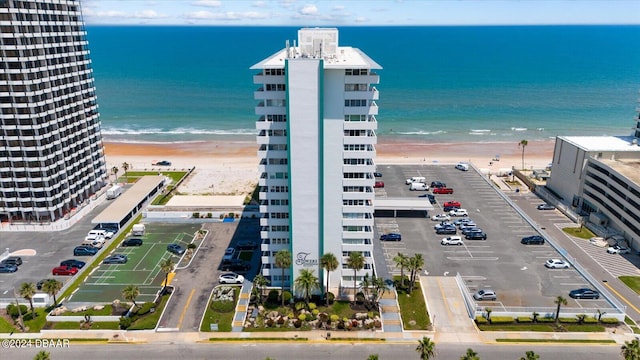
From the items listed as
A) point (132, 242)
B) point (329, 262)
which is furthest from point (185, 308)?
point (132, 242)

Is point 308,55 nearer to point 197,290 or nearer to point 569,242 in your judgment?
point 197,290

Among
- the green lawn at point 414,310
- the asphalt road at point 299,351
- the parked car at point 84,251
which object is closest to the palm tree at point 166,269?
the asphalt road at point 299,351

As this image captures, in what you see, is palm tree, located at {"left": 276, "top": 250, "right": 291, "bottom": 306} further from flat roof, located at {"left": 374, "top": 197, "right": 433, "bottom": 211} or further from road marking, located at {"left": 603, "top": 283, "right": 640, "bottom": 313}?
road marking, located at {"left": 603, "top": 283, "right": 640, "bottom": 313}

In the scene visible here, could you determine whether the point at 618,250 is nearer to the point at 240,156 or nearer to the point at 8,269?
the point at 8,269

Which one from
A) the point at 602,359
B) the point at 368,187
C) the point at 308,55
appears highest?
the point at 308,55

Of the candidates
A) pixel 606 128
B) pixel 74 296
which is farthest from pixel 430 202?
pixel 606 128

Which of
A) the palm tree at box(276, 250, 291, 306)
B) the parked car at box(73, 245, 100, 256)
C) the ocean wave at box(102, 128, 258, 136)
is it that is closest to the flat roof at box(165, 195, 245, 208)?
the parked car at box(73, 245, 100, 256)
